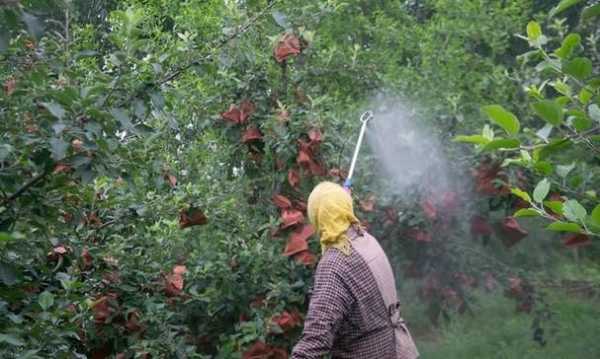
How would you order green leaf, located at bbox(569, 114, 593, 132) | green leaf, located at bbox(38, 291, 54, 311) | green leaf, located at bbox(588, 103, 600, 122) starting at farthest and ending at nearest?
green leaf, located at bbox(38, 291, 54, 311) → green leaf, located at bbox(588, 103, 600, 122) → green leaf, located at bbox(569, 114, 593, 132)

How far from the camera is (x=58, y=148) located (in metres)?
2.24

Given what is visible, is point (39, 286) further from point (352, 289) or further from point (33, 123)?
point (352, 289)

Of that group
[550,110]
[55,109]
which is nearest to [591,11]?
[550,110]

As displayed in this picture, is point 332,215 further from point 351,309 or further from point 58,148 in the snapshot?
point 58,148

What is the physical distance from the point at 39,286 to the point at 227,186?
1433mm

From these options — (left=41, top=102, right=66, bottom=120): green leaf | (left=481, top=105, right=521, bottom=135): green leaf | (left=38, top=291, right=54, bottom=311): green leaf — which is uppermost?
(left=481, top=105, right=521, bottom=135): green leaf

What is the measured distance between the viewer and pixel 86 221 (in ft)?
10.6

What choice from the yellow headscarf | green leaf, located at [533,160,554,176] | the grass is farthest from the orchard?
the grass

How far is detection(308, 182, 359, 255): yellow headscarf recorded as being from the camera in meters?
3.24

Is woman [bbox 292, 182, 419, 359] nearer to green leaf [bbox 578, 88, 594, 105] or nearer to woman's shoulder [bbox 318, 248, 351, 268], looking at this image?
woman's shoulder [bbox 318, 248, 351, 268]

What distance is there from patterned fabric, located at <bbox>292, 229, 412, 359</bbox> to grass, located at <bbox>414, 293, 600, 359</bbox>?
5.15 meters

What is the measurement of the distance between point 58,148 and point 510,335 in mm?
7445

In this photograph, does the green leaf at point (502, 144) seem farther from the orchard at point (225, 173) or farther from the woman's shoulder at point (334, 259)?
the woman's shoulder at point (334, 259)

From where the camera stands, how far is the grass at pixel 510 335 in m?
8.31
